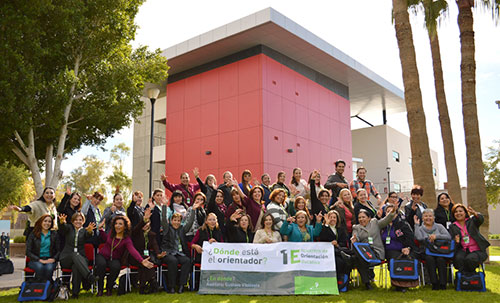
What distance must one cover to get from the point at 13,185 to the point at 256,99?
18661 mm

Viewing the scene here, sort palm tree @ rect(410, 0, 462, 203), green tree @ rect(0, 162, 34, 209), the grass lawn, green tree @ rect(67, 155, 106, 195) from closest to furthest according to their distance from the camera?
the grass lawn < palm tree @ rect(410, 0, 462, 203) < green tree @ rect(0, 162, 34, 209) < green tree @ rect(67, 155, 106, 195)

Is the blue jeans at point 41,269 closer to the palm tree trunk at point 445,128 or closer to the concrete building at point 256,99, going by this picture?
the palm tree trunk at point 445,128

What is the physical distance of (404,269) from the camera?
7832 millimetres

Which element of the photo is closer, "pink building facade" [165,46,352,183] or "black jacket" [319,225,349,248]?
"black jacket" [319,225,349,248]

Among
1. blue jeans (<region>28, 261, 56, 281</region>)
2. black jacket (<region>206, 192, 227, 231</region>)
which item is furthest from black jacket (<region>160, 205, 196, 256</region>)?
blue jeans (<region>28, 261, 56, 281</region>)

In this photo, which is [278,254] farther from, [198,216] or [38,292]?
[38,292]

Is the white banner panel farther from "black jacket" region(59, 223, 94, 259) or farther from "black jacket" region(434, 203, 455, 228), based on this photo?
"black jacket" region(434, 203, 455, 228)

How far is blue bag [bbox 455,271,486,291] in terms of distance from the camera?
305 inches

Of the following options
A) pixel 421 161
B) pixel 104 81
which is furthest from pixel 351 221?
pixel 104 81

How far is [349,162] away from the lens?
30.9m

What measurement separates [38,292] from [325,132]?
2324 centimetres

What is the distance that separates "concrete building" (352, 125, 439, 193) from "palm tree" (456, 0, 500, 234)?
92.3 feet

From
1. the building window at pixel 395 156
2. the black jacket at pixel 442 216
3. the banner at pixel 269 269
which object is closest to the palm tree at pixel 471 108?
the black jacket at pixel 442 216

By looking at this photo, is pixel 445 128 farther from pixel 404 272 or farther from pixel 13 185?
pixel 13 185
